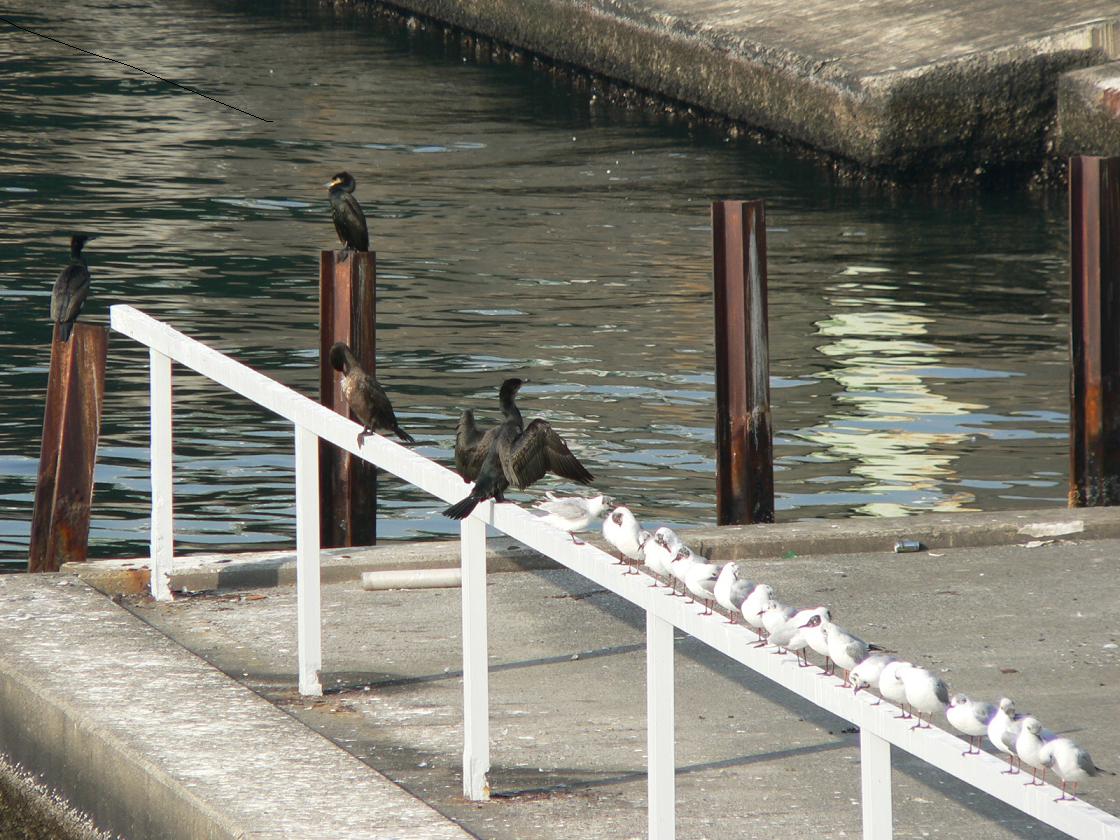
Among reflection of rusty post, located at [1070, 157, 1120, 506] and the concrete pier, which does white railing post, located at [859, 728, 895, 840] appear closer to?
the concrete pier

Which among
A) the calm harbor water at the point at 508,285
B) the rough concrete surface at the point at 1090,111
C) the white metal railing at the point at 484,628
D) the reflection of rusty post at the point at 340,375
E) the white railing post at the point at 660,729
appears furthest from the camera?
the rough concrete surface at the point at 1090,111

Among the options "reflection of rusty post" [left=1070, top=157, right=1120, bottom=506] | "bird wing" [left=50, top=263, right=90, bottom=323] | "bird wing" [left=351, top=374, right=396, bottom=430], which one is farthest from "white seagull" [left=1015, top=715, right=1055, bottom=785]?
"bird wing" [left=50, top=263, right=90, bottom=323]

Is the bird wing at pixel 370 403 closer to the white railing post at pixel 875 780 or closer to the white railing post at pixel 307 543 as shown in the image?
the white railing post at pixel 307 543

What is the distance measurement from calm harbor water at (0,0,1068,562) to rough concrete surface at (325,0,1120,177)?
0.52 metres

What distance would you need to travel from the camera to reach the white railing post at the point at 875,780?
4.12 metres

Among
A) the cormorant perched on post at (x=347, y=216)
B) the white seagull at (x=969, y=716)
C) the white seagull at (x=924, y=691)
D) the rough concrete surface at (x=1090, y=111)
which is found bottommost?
the white seagull at (x=969, y=716)

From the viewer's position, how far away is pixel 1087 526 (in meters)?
8.41

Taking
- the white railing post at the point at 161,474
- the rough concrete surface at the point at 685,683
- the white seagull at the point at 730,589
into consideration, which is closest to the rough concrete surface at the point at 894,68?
the rough concrete surface at the point at 685,683

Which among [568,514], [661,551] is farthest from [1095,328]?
[661,551]

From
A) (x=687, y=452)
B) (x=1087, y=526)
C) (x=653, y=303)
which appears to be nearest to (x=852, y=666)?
(x=1087, y=526)

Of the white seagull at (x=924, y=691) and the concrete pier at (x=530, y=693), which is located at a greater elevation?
the white seagull at (x=924, y=691)

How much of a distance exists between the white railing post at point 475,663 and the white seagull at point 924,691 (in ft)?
3.75

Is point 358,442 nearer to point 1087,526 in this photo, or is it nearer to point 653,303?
point 1087,526

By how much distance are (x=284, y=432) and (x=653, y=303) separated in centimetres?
416
